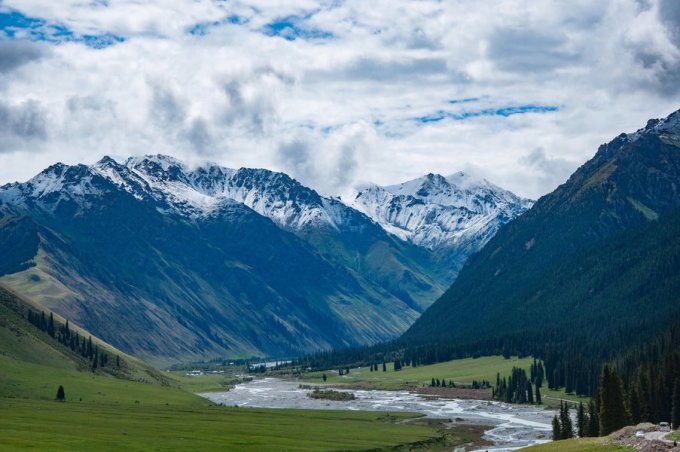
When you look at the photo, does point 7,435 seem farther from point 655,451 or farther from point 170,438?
point 655,451

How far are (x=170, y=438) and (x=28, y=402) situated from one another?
52.2m

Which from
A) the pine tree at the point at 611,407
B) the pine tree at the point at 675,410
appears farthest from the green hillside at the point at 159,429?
the pine tree at the point at 675,410

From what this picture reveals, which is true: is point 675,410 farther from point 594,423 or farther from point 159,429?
point 159,429

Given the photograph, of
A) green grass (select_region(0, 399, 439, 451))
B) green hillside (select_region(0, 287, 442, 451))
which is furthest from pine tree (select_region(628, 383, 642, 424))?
green grass (select_region(0, 399, 439, 451))

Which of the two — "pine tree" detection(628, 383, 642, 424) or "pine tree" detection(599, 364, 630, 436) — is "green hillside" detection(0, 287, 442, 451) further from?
"pine tree" detection(599, 364, 630, 436)

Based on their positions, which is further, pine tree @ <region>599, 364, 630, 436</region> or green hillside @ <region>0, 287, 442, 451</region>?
green hillside @ <region>0, 287, 442, 451</region>

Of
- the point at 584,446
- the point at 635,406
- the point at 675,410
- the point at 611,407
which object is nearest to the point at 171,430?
the point at 611,407

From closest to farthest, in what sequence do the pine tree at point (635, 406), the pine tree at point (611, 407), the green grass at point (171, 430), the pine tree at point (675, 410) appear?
the pine tree at point (611, 407) → the green grass at point (171, 430) → the pine tree at point (675, 410) → the pine tree at point (635, 406)

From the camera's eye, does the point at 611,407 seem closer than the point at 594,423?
Yes

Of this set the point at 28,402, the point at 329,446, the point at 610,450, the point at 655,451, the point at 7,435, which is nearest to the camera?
the point at 655,451

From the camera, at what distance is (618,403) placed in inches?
4729

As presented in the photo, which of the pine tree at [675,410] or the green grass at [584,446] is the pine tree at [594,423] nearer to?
the pine tree at [675,410]

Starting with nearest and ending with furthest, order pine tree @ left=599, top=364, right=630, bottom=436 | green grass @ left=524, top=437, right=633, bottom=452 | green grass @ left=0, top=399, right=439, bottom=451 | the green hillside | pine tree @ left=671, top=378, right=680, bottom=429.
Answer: green grass @ left=524, top=437, right=633, bottom=452, pine tree @ left=599, top=364, right=630, bottom=436, green grass @ left=0, top=399, right=439, bottom=451, the green hillside, pine tree @ left=671, top=378, right=680, bottom=429

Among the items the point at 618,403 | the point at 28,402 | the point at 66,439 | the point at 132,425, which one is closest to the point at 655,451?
the point at 618,403
